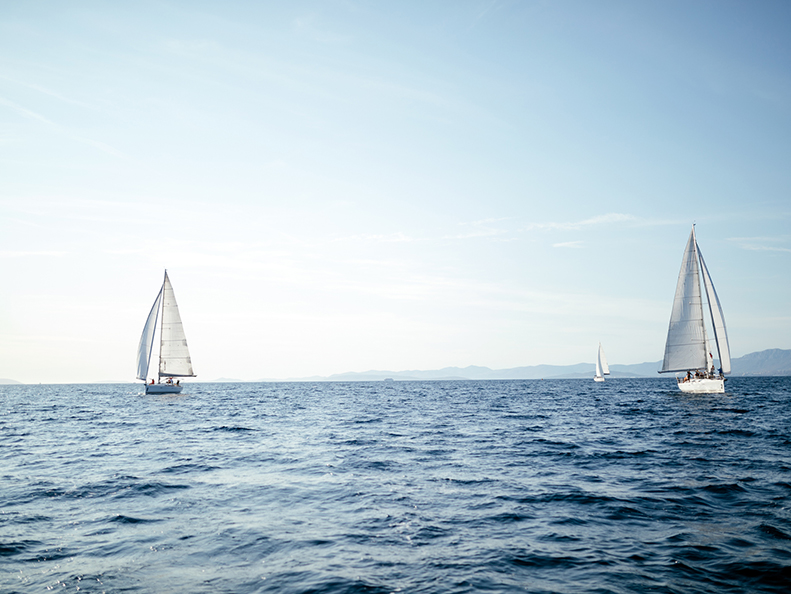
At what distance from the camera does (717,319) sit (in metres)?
60.8

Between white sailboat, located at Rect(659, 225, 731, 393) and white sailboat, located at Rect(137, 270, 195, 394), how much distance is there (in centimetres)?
7213

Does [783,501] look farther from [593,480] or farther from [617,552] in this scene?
[617,552]

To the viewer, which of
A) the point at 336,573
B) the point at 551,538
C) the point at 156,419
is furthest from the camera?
the point at 156,419

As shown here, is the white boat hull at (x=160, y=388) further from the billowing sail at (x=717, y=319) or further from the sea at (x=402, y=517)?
the billowing sail at (x=717, y=319)

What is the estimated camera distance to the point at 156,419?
44156 mm

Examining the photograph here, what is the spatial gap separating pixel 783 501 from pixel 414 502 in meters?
10.5

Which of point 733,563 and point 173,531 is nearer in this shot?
point 733,563

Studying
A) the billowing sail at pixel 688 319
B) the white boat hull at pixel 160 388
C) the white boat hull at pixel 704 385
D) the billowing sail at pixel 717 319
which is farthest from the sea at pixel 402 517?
the white boat hull at pixel 160 388

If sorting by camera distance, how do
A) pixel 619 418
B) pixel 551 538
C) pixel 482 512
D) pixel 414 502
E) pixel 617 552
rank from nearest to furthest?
1. pixel 617 552
2. pixel 551 538
3. pixel 482 512
4. pixel 414 502
5. pixel 619 418

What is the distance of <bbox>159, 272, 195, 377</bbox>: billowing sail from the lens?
252 ft

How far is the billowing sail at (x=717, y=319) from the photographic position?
6012cm

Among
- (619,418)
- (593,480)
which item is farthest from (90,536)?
(619,418)

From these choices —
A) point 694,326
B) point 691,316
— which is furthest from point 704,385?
point 691,316

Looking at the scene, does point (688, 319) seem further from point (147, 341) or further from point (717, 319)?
point (147, 341)
